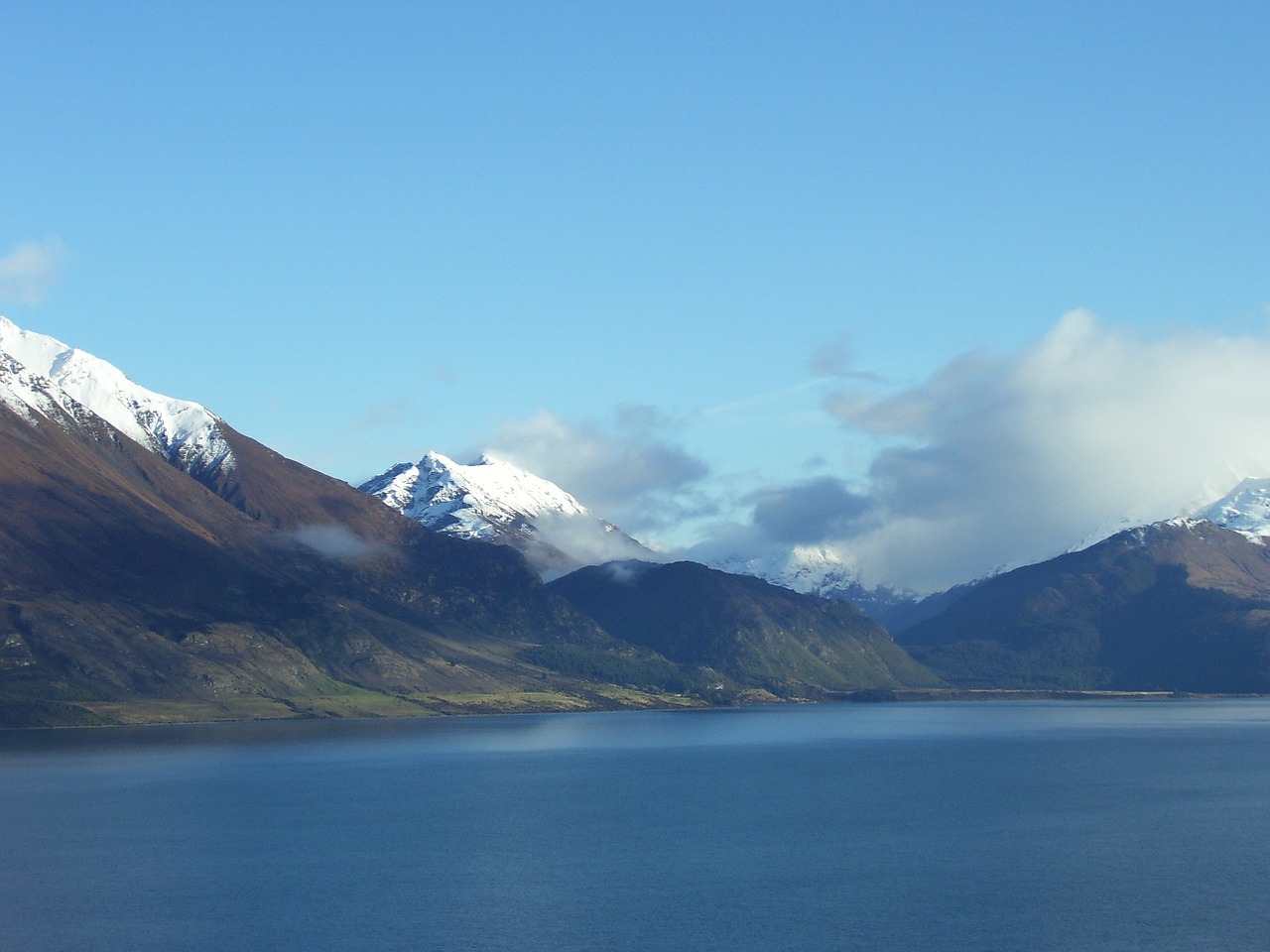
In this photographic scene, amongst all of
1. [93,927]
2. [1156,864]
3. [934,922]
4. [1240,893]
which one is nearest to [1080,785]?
[1156,864]

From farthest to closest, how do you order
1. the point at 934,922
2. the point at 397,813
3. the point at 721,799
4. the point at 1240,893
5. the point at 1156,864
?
the point at 721,799, the point at 397,813, the point at 1156,864, the point at 1240,893, the point at 934,922

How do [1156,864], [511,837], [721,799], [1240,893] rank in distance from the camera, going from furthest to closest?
[721,799], [511,837], [1156,864], [1240,893]

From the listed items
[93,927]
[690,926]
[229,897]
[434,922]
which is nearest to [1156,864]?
[690,926]

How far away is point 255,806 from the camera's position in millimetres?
177375

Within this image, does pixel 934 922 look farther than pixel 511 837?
No

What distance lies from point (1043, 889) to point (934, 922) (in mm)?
15269

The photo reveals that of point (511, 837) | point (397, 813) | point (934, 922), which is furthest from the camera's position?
point (397, 813)

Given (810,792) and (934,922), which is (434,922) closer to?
(934,922)

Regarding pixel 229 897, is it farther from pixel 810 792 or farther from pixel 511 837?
pixel 810 792

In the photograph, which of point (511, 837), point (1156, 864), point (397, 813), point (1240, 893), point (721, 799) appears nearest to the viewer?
point (1240, 893)

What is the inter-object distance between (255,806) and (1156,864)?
348 ft

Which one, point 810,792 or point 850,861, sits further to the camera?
point 810,792

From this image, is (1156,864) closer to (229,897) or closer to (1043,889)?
(1043,889)

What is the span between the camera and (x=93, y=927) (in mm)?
105562
